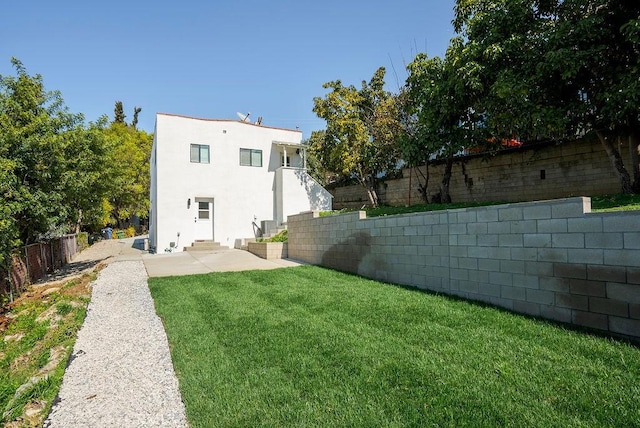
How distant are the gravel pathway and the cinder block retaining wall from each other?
443 centimetres

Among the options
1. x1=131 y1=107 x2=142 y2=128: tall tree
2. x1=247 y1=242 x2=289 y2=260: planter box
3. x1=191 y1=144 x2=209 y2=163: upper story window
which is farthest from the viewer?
x1=131 y1=107 x2=142 y2=128: tall tree

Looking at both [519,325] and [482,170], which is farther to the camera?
[482,170]

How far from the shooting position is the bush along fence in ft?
25.6

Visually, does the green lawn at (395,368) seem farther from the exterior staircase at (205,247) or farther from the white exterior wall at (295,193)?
the white exterior wall at (295,193)

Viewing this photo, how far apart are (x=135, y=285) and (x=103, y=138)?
18.5ft

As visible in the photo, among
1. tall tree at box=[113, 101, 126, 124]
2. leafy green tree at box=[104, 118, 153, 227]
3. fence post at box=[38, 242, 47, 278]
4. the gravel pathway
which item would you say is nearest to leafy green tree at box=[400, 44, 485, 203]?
the gravel pathway

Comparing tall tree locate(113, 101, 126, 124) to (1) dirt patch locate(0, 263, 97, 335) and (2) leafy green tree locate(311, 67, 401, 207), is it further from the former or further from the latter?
(1) dirt patch locate(0, 263, 97, 335)

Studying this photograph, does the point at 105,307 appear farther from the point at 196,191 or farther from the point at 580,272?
the point at 196,191

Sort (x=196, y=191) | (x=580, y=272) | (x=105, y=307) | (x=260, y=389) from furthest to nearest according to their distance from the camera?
(x=196, y=191) < (x=105, y=307) < (x=580, y=272) < (x=260, y=389)

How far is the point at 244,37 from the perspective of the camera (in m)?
11.3

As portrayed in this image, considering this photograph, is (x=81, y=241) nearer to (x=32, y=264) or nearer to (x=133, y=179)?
(x=133, y=179)

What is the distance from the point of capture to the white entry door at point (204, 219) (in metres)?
16.5

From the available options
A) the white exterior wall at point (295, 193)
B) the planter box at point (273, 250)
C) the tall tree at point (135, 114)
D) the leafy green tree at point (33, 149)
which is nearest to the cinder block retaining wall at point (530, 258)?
the planter box at point (273, 250)

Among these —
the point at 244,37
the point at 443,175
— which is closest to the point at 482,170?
the point at 443,175
